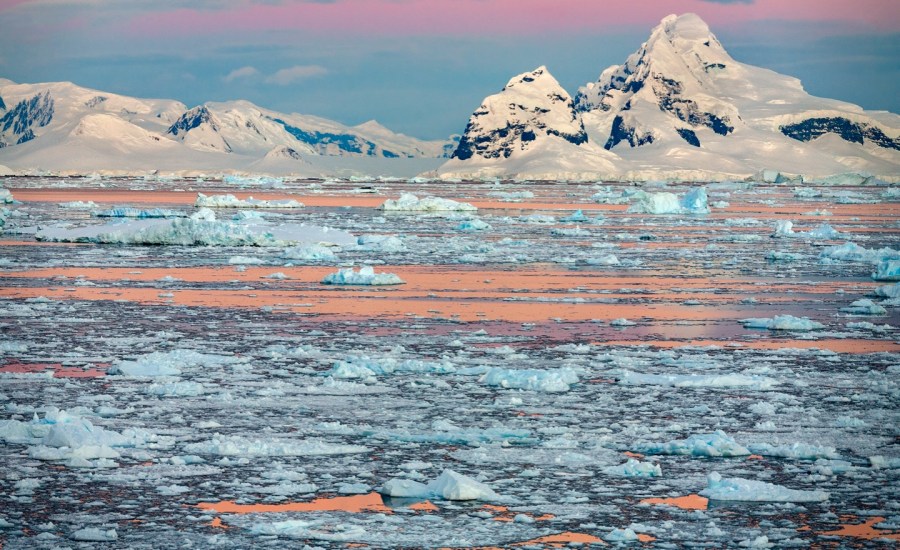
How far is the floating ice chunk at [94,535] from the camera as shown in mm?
8367

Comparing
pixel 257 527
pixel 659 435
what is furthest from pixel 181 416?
pixel 659 435

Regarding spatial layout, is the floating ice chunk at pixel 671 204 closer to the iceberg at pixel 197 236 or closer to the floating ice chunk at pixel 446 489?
the iceberg at pixel 197 236

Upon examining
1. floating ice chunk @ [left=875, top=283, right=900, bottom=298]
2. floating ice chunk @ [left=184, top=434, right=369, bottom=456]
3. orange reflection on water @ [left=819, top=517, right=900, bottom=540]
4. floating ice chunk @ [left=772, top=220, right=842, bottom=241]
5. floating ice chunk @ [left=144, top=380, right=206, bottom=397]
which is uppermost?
floating ice chunk @ [left=772, top=220, right=842, bottom=241]

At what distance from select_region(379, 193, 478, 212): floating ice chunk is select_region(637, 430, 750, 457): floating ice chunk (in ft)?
181

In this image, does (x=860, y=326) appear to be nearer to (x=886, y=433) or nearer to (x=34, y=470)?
(x=886, y=433)

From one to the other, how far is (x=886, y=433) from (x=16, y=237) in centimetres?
3428

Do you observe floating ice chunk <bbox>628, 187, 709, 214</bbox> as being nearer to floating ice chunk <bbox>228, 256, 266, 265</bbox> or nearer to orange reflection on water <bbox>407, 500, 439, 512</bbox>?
floating ice chunk <bbox>228, 256, 266, 265</bbox>

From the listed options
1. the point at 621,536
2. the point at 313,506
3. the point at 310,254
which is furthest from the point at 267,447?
the point at 310,254

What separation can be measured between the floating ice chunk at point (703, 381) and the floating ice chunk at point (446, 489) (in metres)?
5.15

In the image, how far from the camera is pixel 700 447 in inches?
434

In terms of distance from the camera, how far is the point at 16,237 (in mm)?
39719

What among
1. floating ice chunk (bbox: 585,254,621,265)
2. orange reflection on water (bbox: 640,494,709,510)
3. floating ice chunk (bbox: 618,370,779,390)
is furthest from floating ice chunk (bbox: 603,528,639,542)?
floating ice chunk (bbox: 585,254,621,265)

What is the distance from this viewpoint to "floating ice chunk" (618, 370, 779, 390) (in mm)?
14258

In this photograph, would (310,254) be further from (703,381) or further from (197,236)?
(703,381)
